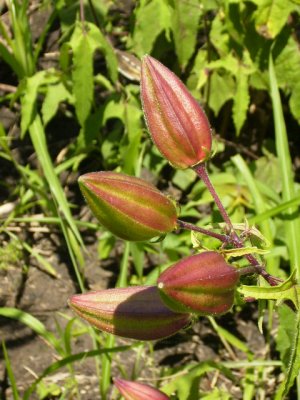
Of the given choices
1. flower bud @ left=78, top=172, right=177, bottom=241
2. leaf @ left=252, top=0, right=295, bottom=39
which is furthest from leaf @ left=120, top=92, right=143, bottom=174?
flower bud @ left=78, top=172, right=177, bottom=241

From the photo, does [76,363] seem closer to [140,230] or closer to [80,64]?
[80,64]

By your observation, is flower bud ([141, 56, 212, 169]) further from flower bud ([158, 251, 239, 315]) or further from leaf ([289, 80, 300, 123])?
leaf ([289, 80, 300, 123])

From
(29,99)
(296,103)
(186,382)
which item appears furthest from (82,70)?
(186,382)

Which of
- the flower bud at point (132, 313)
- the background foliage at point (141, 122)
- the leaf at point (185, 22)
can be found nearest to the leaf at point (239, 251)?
the flower bud at point (132, 313)

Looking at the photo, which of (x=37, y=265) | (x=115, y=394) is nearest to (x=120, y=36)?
(x=37, y=265)

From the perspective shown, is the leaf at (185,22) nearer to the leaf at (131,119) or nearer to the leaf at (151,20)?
the leaf at (151,20)

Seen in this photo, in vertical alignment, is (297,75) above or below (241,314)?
above
